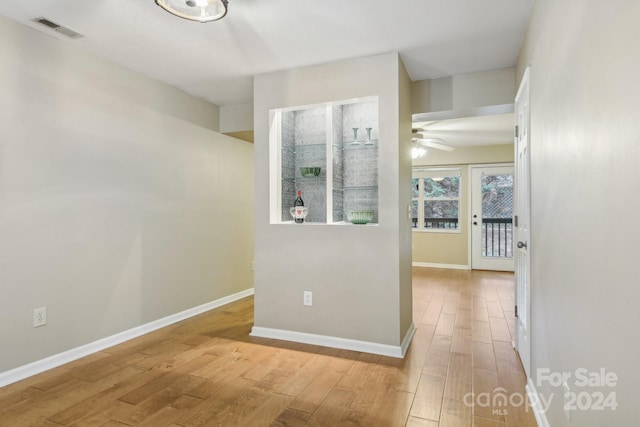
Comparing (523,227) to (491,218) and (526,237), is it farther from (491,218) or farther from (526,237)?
(491,218)

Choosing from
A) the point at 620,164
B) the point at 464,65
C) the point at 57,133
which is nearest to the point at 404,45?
the point at 464,65

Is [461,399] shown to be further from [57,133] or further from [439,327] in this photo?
[57,133]

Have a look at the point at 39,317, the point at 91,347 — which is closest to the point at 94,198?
the point at 39,317

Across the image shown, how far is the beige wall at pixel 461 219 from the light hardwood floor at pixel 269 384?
393 centimetres

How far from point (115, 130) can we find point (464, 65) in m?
3.16

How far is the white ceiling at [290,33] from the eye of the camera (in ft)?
7.57

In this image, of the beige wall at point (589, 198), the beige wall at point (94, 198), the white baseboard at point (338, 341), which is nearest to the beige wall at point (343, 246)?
the white baseboard at point (338, 341)

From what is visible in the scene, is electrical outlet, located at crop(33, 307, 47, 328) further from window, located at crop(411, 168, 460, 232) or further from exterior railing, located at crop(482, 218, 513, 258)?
exterior railing, located at crop(482, 218, 513, 258)

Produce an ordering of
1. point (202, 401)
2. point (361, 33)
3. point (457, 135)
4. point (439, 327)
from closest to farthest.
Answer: point (202, 401) → point (361, 33) → point (439, 327) → point (457, 135)

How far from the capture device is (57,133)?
2.75 meters

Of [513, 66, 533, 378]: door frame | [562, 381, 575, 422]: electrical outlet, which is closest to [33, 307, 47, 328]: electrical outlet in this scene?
[562, 381, 575, 422]: electrical outlet

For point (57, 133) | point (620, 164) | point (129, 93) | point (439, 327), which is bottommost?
point (439, 327)

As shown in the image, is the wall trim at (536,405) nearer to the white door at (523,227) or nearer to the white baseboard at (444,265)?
the white door at (523,227)

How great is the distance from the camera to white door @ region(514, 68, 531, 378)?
2.41 m
